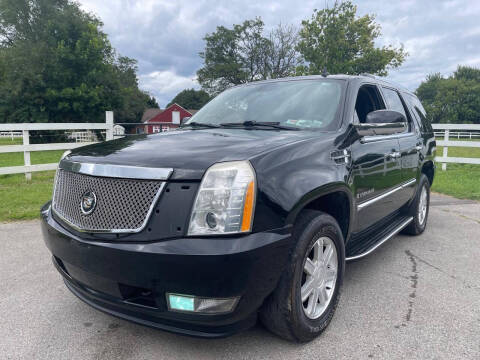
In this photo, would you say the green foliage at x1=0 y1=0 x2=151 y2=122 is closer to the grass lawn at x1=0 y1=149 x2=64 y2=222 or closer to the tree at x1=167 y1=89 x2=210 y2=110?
the grass lawn at x1=0 y1=149 x2=64 y2=222

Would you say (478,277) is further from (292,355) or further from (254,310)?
(254,310)

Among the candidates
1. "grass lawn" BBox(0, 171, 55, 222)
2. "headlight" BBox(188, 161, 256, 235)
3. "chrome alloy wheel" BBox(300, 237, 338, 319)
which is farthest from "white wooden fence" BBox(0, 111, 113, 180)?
"chrome alloy wheel" BBox(300, 237, 338, 319)

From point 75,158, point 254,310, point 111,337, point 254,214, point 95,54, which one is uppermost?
point 95,54

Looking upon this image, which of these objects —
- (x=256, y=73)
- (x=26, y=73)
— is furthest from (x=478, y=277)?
(x=256, y=73)

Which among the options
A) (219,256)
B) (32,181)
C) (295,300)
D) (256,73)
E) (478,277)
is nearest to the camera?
(219,256)

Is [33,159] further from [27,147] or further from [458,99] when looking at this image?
[458,99]

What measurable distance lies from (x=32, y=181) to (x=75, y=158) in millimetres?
6534

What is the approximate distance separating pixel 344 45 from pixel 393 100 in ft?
97.9

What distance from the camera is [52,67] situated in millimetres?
28688

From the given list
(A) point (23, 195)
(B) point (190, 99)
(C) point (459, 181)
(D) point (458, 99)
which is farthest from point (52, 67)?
(D) point (458, 99)

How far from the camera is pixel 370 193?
3.05 m

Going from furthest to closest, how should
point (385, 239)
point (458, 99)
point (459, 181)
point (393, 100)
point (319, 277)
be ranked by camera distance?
point (458, 99) → point (459, 181) → point (393, 100) → point (385, 239) → point (319, 277)

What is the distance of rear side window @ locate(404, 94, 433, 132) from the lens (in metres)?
4.61

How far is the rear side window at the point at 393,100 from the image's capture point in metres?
3.91
